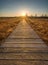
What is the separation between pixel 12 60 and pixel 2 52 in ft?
1.54

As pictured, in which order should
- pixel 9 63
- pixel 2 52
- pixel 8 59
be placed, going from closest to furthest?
pixel 9 63 < pixel 8 59 < pixel 2 52

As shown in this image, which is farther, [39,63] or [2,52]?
[2,52]

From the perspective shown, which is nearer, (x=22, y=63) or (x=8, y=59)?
(x=22, y=63)

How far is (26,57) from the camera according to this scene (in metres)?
2.34

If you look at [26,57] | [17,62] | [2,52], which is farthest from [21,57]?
[2,52]

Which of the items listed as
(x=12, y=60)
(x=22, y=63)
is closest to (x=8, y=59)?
(x=12, y=60)

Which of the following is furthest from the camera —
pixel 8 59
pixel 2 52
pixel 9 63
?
pixel 2 52

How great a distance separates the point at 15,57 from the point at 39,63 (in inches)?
15.1

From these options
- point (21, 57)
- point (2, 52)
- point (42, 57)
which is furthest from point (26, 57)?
point (2, 52)

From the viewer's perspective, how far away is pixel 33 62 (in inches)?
84.0

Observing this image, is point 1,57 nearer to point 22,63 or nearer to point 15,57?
point 15,57

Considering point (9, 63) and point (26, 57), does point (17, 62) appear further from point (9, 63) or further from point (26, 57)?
point (26, 57)

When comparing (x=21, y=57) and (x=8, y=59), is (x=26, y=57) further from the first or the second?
(x=8, y=59)

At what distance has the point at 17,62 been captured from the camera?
6.98 feet
